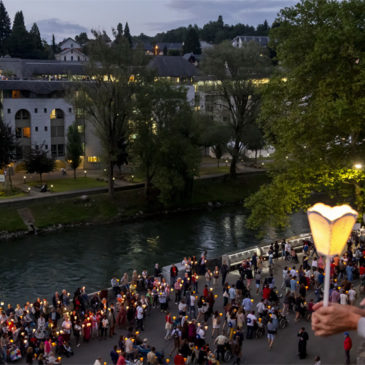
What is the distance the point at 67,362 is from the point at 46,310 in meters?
3.84

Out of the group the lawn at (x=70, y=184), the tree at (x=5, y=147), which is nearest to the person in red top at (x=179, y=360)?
the lawn at (x=70, y=184)

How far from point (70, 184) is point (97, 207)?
798 cm

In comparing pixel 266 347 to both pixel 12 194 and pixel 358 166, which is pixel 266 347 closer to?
pixel 358 166

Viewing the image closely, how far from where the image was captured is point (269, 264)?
102ft

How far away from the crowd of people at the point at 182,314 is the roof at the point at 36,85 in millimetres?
43655

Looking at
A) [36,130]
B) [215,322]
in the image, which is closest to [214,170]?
[36,130]

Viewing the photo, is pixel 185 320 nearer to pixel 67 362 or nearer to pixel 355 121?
pixel 67 362

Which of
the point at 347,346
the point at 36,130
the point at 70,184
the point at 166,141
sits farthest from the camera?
the point at 36,130

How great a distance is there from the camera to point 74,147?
63375 mm

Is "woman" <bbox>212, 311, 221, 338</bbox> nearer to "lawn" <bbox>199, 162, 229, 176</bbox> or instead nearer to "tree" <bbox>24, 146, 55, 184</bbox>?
"tree" <bbox>24, 146, 55, 184</bbox>

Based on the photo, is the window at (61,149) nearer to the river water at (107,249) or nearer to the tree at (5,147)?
the tree at (5,147)

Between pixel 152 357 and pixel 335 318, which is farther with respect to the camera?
pixel 152 357

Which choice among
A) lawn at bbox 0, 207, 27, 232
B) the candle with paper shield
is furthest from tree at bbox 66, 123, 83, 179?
the candle with paper shield

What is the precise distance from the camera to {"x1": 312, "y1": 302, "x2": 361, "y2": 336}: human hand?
5.29 metres
